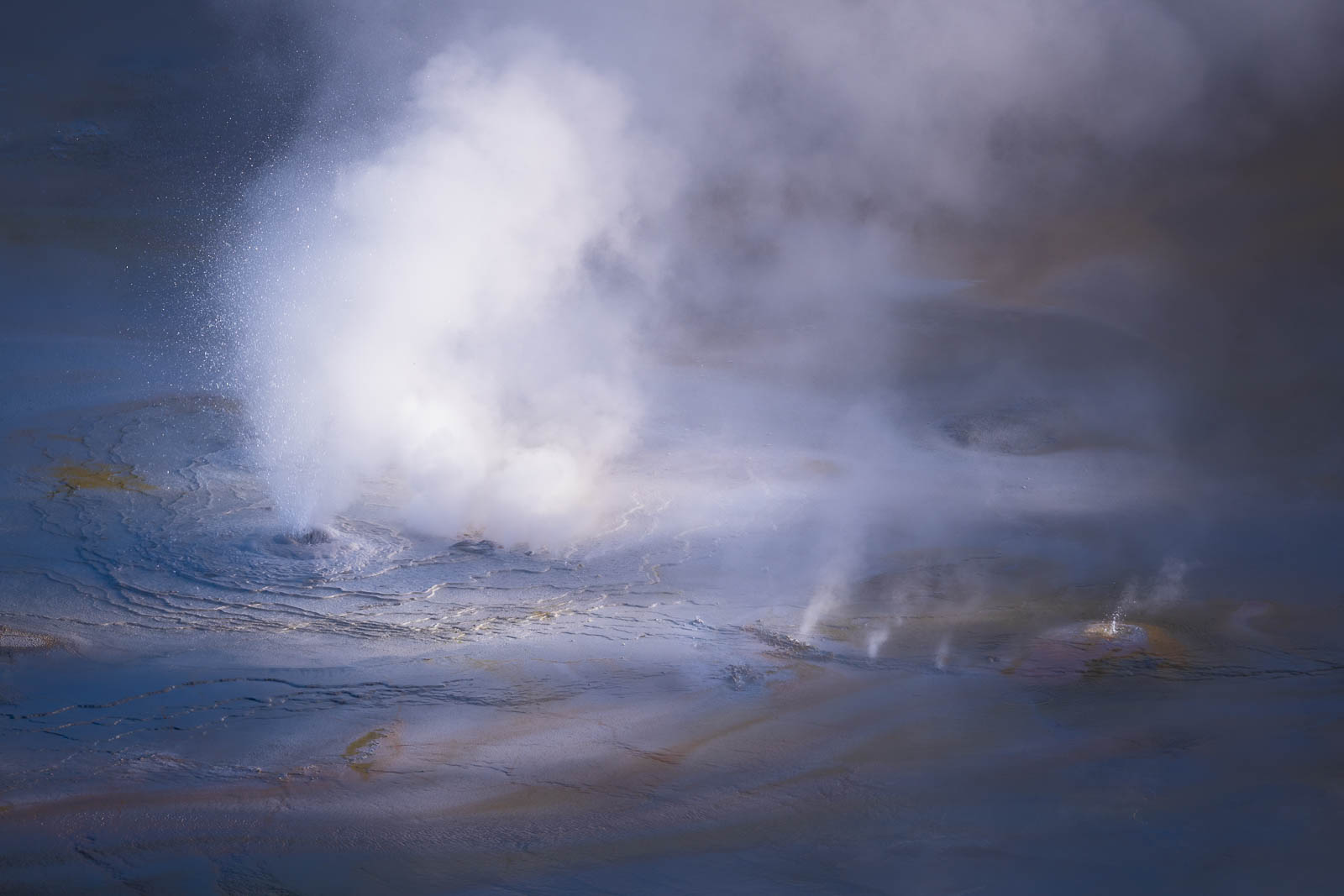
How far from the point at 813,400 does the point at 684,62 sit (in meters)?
3.22

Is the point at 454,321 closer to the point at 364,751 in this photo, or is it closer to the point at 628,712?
the point at 628,712

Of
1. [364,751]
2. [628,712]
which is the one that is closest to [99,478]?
[364,751]

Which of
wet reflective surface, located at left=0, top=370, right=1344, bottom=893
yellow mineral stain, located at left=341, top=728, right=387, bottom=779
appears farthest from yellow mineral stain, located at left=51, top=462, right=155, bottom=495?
yellow mineral stain, located at left=341, top=728, right=387, bottom=779

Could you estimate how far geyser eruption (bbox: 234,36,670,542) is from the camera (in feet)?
17.9

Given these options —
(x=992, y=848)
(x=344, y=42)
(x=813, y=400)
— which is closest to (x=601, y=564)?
(x=992, y=848)

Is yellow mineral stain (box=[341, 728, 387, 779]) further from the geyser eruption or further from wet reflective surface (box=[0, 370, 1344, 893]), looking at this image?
the geyser eruption

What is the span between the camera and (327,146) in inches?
394

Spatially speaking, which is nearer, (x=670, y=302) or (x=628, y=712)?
(x=628, y=712)

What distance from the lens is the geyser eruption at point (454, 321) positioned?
5.45 m

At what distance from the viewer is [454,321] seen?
6027 mm

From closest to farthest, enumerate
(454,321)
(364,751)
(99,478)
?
(364,751)
(99,478)
(454,321)

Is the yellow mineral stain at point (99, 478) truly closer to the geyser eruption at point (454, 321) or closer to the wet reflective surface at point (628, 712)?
the wet reflective surface at point (628, 712)

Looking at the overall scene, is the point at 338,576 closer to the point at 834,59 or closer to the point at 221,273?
the point at 221,273

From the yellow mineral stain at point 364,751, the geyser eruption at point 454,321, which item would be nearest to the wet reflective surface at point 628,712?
the yellow mineral stain at point 364,751
